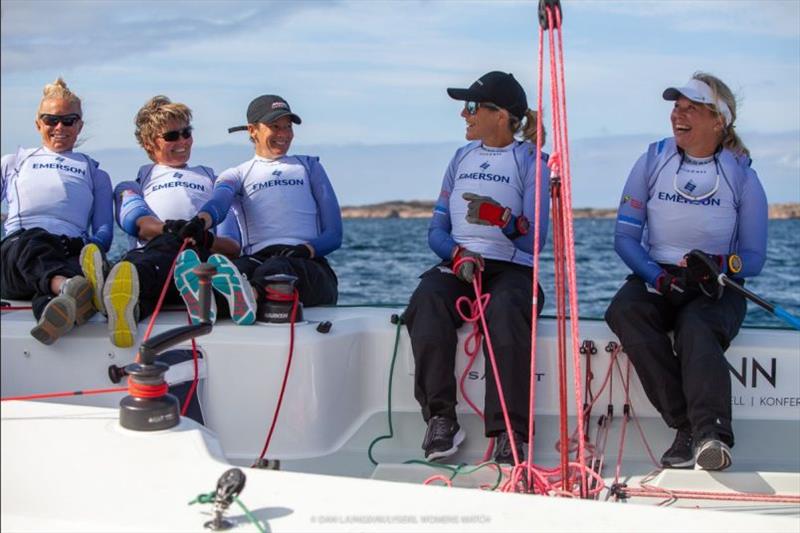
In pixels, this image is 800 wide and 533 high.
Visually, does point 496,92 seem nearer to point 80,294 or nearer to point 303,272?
point 303,272

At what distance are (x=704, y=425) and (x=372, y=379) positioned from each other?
3.70 feet

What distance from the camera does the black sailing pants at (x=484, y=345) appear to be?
3.48 m

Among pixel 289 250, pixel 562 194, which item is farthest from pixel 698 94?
pixel 289 250

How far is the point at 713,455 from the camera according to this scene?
319 cm

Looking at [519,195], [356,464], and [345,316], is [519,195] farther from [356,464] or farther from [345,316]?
[356,464]

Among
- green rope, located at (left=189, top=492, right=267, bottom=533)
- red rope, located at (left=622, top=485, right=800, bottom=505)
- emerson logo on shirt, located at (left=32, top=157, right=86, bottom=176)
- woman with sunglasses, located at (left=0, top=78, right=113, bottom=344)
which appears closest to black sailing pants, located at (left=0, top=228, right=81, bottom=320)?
woman with sunglasses, located at (left=0, top=78, right=113, bottom=344)

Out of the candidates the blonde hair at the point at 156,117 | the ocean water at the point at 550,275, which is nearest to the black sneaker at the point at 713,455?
the blonde hair at the point at 156,117

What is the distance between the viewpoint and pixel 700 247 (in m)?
3.77

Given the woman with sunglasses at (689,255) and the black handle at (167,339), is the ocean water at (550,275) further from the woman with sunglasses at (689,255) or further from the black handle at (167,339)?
the black handle at (167,339)

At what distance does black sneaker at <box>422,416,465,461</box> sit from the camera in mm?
3488

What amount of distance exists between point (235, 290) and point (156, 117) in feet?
4.35

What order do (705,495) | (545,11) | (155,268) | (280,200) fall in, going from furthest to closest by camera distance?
(280,200) → (155,268) → (705,495) → (545,11)

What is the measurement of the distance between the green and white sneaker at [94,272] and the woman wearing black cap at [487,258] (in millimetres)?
1001

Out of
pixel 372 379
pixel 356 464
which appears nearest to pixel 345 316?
pixel 372 379
